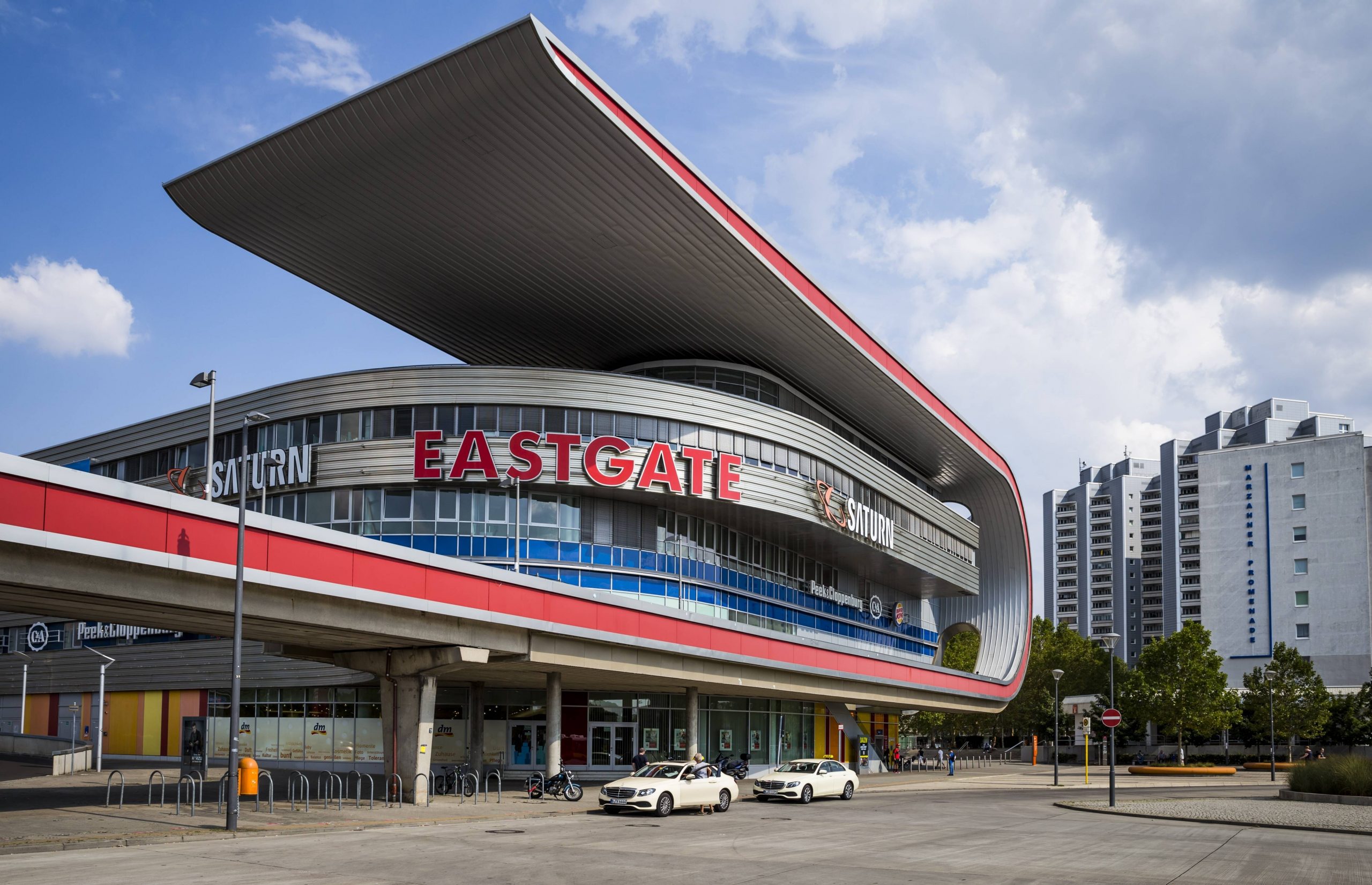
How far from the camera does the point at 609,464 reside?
46.7 meters

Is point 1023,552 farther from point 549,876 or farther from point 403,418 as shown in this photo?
point 549,876

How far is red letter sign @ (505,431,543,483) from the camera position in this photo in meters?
45.8

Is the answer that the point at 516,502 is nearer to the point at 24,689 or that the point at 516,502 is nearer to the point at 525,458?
the point at 525,458

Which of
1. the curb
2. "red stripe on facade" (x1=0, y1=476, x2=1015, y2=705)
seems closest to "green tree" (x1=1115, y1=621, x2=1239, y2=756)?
"red stripe on facade" (x1=0, y1=476, x2=1015, y2=705)

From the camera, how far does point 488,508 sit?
46.9 m

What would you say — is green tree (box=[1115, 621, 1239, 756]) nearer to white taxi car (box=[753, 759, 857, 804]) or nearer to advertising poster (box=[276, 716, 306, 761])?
white taxi car (box=[753, 759, 857, 804])

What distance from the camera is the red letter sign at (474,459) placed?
4562 cm

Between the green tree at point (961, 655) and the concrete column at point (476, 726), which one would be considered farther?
A: the green tree at point (961, 655)

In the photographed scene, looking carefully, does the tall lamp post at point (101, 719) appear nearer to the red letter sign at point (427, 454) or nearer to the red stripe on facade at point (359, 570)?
the red letter sign at point (427, 454)

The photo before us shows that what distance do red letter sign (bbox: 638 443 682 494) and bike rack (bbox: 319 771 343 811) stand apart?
16230 millimetres

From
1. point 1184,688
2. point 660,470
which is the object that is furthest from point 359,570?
point 1184,688

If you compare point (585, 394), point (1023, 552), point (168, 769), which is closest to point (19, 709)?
point (168, 769)

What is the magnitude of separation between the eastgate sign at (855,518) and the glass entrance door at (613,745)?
14154 mm

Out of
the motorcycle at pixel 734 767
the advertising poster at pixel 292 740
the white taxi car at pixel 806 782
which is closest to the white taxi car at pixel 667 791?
the white taxi car at pixel 806 782
